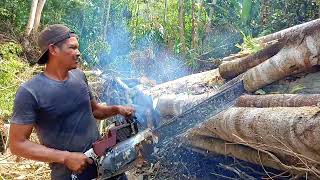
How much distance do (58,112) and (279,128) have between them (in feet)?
4.61

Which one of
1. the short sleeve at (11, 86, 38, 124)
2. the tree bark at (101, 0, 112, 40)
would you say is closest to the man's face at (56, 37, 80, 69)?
the short sleeve at (11, 86, 38, 124)

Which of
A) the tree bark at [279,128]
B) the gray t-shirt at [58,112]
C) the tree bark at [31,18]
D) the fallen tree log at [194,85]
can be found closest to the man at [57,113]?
the gray t-shirt at [58,112]

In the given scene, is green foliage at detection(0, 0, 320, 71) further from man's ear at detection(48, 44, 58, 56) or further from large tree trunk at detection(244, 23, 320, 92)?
man's ear at detection(48, 44, 58, 56)

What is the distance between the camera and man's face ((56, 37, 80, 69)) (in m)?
2.20

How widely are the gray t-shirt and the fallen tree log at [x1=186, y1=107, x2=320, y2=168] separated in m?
1.03

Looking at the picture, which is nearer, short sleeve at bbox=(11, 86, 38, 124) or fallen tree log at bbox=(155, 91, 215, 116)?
short sleeve at bbox=(11, 86, 38, 124)

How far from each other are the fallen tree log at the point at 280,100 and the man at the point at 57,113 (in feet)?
3.47

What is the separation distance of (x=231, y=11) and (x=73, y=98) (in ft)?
29.9

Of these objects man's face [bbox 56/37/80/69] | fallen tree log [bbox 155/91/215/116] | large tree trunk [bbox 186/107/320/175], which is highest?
man's face [bbox 56/37/80/69]

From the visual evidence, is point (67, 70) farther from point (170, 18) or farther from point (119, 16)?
point (119, 16)

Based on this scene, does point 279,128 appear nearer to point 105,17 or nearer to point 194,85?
point 194,85

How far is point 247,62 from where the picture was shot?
3.90 metres

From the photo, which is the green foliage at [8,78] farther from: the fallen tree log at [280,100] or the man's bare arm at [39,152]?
the fallen tree log at [280,100]

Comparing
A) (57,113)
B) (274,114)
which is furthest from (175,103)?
(57,113)
